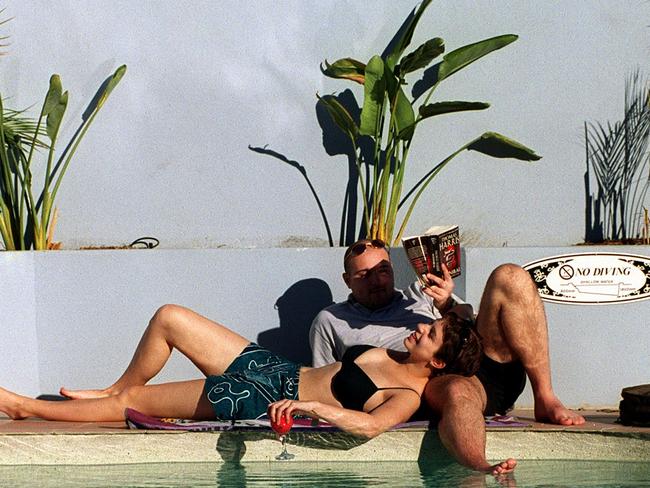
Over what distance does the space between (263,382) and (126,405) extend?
0.67 m

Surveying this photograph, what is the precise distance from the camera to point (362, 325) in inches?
233

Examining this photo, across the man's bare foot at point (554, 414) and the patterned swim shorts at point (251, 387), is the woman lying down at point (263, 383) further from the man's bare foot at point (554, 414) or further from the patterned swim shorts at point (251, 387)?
the man's bare foot at point (554, 414)

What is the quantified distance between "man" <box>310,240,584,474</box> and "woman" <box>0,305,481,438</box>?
16 cm

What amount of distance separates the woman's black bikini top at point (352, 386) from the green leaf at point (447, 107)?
184 centimetres

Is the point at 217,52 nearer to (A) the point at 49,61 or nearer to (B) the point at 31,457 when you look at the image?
(A) the point at 49,61

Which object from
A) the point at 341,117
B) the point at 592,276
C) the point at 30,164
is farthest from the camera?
the point at 30,164

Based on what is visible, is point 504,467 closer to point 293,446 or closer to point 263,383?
point 293,446

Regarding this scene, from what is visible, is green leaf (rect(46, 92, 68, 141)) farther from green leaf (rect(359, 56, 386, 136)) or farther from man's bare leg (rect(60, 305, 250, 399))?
green leaf (rect(359, 56, 386, 136))

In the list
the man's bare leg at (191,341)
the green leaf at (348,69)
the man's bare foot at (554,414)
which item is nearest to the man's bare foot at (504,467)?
the man's bare foot at (554,414)

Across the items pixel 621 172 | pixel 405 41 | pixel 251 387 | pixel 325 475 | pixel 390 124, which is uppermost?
pixel 405 41

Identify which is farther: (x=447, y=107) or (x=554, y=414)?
(x=447, y=107)

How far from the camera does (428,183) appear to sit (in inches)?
270

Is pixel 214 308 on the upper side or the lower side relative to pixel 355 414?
upper

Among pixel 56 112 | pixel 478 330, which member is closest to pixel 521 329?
pixel 478 330
